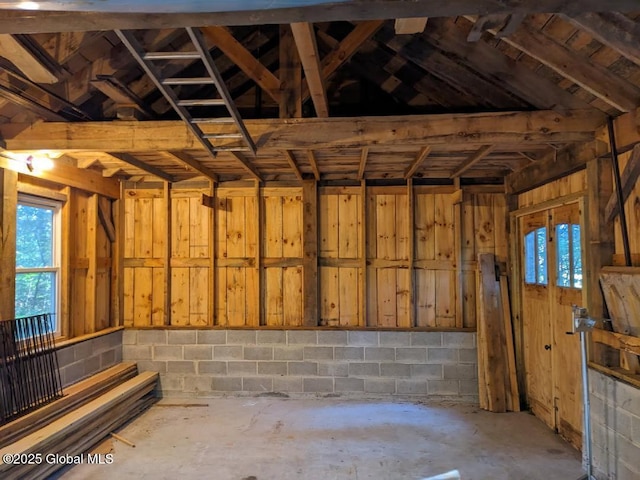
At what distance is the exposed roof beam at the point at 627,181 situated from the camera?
286cm

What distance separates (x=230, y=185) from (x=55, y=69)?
2581 mm

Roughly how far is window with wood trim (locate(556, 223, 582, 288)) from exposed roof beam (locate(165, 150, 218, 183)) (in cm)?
355

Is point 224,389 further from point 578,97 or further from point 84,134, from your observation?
point 578,97

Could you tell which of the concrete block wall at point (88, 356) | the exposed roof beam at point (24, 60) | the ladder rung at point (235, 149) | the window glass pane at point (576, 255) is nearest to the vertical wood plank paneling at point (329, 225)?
the ladder rung at point (235, 149)

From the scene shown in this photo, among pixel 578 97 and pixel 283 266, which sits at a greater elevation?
pixel 578 97

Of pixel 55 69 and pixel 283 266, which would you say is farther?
pixel 283 266

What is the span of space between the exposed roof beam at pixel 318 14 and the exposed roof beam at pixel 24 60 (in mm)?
825

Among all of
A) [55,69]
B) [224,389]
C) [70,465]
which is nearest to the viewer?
[55,69]

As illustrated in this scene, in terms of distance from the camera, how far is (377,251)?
523 centimetres

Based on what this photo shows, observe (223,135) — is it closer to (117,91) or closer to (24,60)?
(117,91)

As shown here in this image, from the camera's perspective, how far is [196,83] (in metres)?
2.36

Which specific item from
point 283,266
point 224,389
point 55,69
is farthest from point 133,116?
point 224,389

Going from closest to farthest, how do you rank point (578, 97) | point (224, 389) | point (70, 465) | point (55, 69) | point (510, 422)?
point (55, 69) → point (578, 97) → point (70, 465) → point (510, 422) → point (224, 389)

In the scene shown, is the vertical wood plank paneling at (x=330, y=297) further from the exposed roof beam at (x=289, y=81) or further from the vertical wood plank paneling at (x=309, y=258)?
the exposed roof beam at (x=289, y=81)
